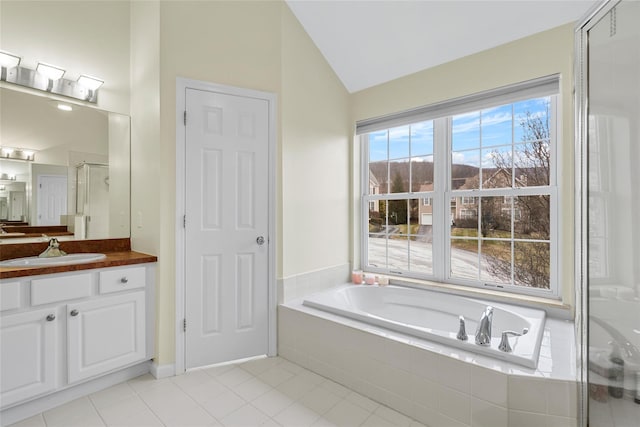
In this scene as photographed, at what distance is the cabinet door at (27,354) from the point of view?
1.60 metres

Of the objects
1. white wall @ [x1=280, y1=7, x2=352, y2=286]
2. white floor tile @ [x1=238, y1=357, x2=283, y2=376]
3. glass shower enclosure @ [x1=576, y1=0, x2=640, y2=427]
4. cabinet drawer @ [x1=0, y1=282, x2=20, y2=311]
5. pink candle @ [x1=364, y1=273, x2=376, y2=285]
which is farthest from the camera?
pink candle @ [x1=364, y1=273, x2=376, y2=285]

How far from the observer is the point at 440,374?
1.61m

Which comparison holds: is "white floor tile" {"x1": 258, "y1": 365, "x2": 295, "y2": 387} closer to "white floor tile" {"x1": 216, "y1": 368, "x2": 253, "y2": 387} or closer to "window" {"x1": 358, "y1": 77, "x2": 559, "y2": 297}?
"white floor tile" {"x1": 216, "y1": 368, "x2": 253, "y2": 387}

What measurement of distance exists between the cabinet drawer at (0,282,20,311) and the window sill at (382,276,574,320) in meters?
2.60

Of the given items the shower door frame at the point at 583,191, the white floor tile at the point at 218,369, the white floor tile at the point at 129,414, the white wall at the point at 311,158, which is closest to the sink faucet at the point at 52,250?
the white floor tile at the point at 129,414

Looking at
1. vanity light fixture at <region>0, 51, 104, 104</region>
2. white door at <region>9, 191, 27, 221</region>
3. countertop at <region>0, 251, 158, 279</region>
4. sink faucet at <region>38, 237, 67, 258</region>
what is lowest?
countertop at <region>0, 251, 158, 279</region>

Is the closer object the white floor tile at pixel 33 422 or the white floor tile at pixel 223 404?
the white floor tile at pixel 33 422

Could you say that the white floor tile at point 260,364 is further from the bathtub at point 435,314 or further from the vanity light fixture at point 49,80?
the vanity light fixture at point 49,80

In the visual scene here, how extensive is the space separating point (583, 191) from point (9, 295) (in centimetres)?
286

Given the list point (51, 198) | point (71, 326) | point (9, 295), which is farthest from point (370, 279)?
point (51, 198)

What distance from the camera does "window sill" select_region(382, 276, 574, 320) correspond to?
210cm

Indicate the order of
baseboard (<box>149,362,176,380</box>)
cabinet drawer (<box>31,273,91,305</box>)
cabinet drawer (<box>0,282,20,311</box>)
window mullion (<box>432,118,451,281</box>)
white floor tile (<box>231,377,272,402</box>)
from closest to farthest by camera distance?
cabinet drawer (<box>0,282,20,311</box>) → cabinet drawer (<box>31,273,91,305</box>) → white floor tile (<box>231,377,272,402</box>) → baseboard (<box>149,362,176,380</box>) → window mullion (<box>432,118,451,281</box>)

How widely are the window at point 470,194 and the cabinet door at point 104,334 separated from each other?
2.08m

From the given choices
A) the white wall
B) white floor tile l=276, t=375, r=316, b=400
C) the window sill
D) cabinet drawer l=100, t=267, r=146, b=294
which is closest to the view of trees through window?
the window sill
